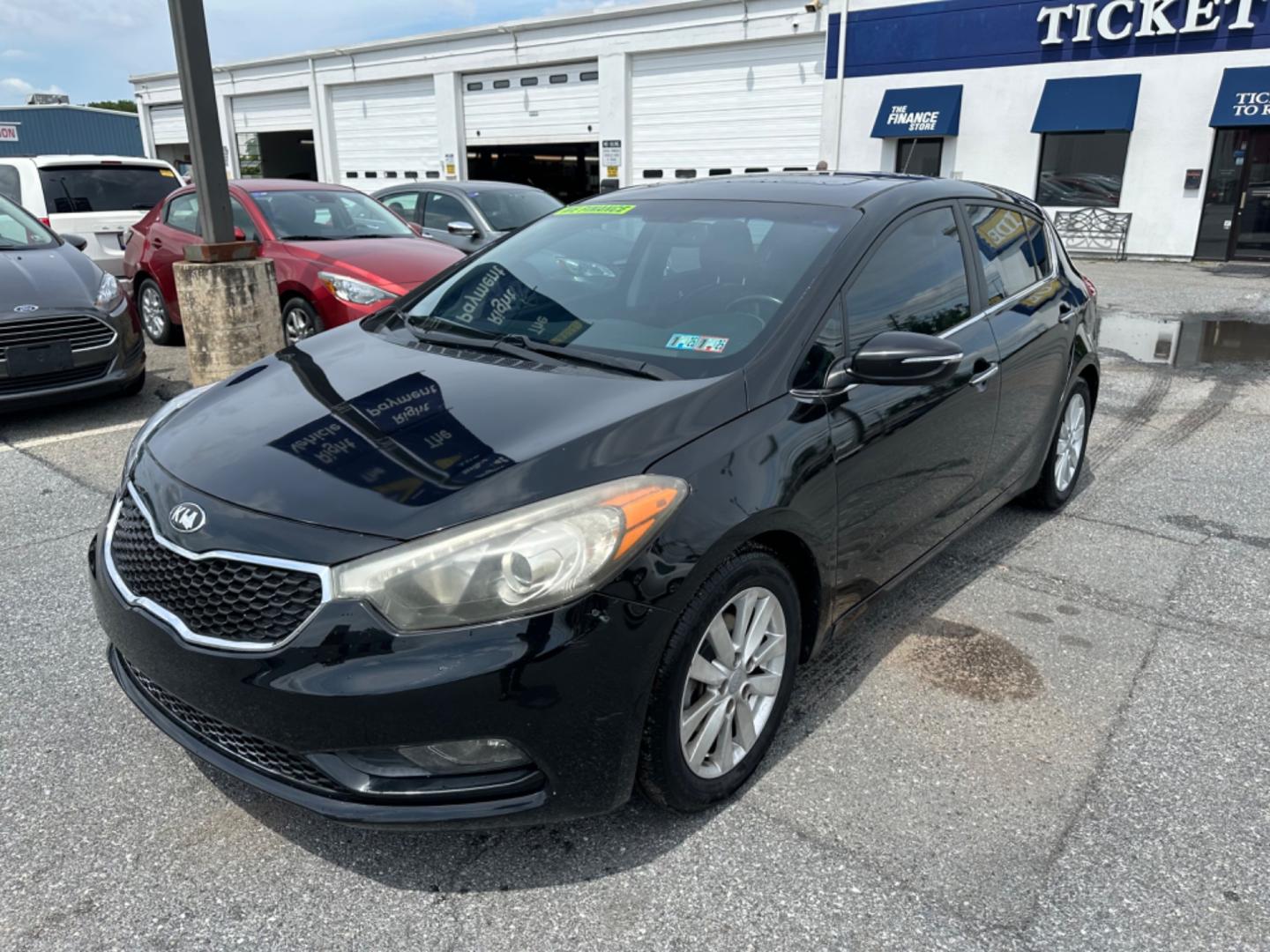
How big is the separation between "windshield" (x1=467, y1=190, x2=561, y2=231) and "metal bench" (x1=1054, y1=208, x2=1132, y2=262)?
1248 centimetres

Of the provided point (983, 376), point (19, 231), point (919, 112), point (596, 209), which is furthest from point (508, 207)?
point (919, 112)

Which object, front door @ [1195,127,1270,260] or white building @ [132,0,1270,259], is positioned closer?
front door @ [1195,127,1270,260]

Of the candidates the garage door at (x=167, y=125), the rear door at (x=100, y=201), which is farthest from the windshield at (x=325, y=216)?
the garage door at (x=167, y=125)

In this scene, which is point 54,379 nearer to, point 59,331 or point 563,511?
point 59,331

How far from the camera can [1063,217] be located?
63.4 ft

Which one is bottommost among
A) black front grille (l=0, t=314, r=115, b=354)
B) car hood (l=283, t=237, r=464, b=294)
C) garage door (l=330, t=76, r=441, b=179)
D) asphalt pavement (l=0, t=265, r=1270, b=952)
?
asphalt pavement (l=0, t=265, r=1270, b=952)

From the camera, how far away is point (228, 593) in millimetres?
2113

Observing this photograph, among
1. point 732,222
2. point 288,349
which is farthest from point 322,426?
point 732,222

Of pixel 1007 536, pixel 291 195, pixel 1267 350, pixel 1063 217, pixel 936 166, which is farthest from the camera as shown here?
pixel 936 166

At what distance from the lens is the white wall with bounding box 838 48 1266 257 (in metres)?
17.5

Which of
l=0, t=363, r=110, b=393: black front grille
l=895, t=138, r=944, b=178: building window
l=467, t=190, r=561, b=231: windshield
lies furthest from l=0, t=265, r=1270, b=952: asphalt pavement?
l=895, t=138, r=944, b=178: building window

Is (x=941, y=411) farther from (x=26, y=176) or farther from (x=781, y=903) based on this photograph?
(x=26, y=176)

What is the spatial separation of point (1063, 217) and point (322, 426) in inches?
788

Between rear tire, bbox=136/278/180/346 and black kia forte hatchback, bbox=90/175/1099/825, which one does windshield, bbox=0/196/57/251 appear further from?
black kia forte hatchback, bbox=90/175/1099/825
